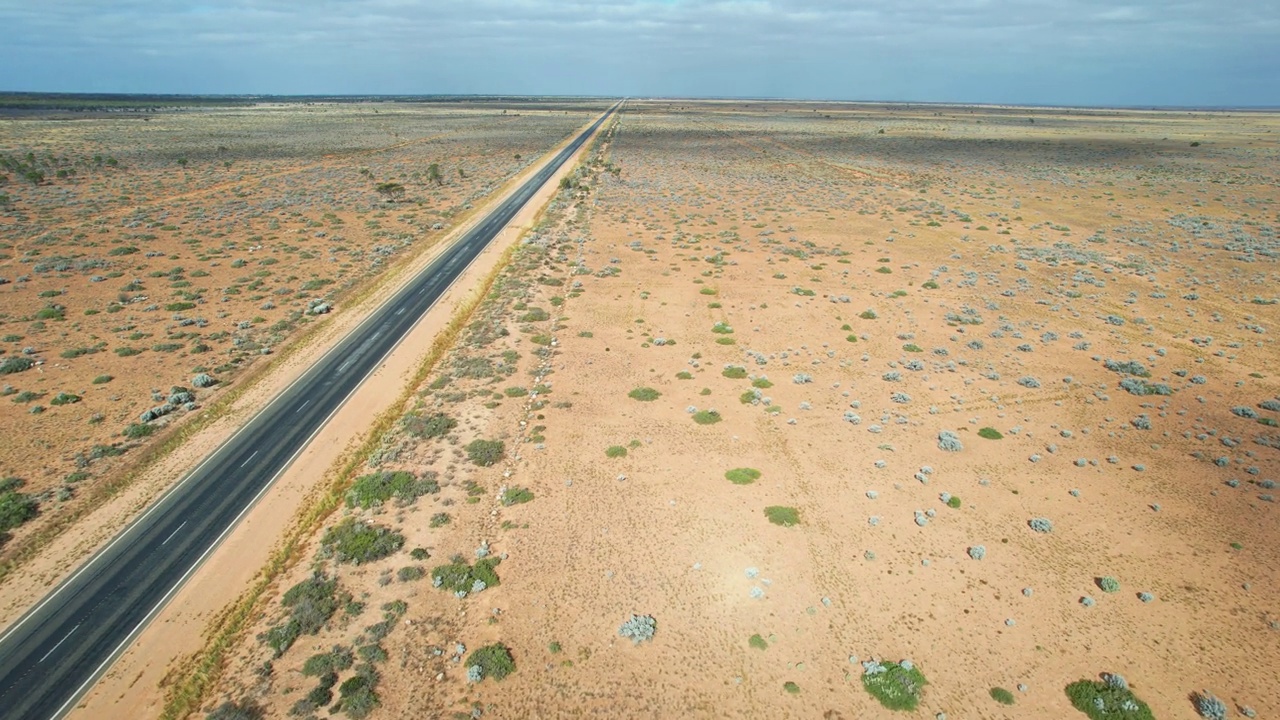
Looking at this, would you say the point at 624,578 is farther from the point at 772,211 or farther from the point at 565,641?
the point at 772,211

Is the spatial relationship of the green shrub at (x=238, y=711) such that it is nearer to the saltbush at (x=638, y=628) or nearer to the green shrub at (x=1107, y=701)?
the saltbush at (x=638, y=628)

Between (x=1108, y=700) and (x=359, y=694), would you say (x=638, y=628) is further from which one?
(x=1108, y=700)

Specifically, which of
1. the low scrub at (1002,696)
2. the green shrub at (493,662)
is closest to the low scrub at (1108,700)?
the low scrub at (1002,696)

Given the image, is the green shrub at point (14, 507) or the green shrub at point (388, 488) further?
the green shrub at point (388, 488)

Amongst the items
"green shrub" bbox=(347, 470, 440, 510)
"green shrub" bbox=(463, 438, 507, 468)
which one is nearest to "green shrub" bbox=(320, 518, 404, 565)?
"green shrub" bbox=(347, 470, 440, 510)

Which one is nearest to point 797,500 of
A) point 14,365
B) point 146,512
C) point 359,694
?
point 359,694

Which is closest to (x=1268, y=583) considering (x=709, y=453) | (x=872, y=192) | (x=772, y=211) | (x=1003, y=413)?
(x=1003, y=413)

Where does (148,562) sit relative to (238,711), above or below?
above
